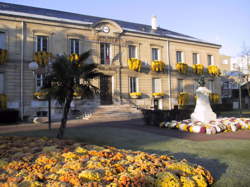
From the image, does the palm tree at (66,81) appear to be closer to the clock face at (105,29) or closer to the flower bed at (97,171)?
the flower bed at (97,171)

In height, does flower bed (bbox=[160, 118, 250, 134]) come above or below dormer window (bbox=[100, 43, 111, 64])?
below

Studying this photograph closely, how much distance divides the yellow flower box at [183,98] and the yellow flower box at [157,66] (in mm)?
4070

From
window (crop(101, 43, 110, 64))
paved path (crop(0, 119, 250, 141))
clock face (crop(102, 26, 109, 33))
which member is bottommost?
paved path (crop(0, 119, 250, 141))

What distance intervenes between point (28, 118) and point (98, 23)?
1163cm

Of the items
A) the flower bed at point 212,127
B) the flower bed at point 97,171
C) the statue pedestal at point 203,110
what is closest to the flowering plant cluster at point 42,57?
the flower bed at point 212,127

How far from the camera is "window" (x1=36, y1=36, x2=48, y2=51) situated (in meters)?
19.7

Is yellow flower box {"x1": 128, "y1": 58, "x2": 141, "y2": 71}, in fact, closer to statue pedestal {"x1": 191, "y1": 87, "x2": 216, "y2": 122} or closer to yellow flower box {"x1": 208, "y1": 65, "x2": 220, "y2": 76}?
statue pedestal {"x1": 191, "y1": 87, "x2": 216, "y2": 122}

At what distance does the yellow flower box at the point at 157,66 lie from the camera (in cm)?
2458

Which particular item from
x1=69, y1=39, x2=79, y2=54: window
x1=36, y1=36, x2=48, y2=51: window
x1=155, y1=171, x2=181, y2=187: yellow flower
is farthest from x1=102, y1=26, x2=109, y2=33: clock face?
x1=155, y1=171, x2=181, y2=187: yellow flower

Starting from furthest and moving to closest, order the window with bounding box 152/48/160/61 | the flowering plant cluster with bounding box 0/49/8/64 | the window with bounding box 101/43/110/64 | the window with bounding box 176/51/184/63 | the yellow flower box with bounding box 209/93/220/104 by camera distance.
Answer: the yellow flower box with bounding box 209/93/220/104
the window with bounding box 176/51/184/63
the window with bounding box 152/48/160/61
the window with bounding box 101/43/110/64
the flowering plant cluster with bounding box 0/49/8/64

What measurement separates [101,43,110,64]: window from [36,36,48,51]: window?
5.68 metres

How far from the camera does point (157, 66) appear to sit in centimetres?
2467

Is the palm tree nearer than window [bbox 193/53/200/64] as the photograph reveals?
Yes

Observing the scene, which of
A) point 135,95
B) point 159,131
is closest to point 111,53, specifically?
point 135,95
